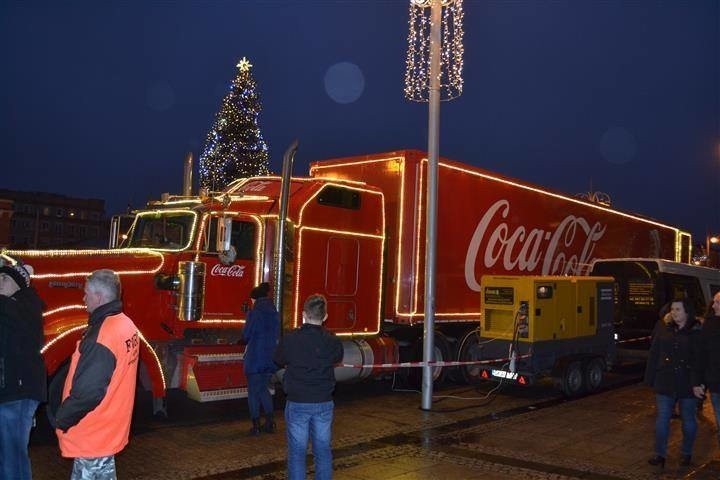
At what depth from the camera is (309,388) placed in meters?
5.14

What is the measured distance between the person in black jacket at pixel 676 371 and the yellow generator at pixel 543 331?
3.86m

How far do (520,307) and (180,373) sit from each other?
568cm

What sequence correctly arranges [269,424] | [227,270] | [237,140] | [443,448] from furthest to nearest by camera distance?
[237,140], [227,270], [269,424], [443,448]

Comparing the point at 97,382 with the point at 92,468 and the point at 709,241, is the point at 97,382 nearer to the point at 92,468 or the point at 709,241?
the point at 92,468

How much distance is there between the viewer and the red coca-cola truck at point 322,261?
849cm

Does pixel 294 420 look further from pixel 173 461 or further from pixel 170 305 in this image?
pixel 170 305

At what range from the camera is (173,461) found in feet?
23.5

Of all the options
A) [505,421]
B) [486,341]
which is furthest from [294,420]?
[486,341]

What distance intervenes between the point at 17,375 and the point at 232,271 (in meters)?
4.83

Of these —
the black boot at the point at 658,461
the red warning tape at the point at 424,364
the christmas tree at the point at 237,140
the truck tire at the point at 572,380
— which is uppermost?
the christmas tree at the point at 237,140

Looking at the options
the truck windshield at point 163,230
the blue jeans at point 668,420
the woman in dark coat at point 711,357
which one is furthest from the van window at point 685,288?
the truck windshield at point 163,230

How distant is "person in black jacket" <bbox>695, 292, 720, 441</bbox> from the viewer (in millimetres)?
6883

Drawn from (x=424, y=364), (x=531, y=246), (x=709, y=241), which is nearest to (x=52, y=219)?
(x=709, y=241)

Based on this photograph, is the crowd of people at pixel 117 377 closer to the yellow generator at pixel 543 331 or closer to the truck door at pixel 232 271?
the truck door at pixel 232 271
